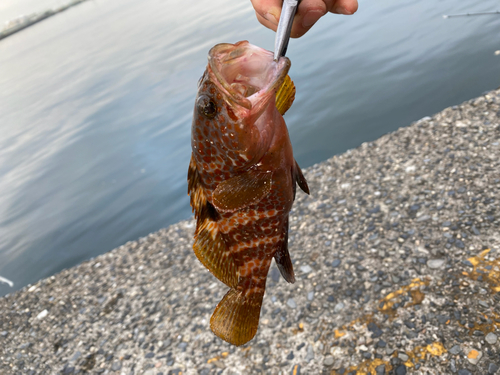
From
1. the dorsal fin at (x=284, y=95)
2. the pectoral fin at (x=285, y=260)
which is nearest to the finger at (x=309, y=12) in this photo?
the dorsal fin at (x=284, y=95)

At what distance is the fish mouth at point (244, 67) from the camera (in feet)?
3.91

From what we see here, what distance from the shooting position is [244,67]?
1.26 metres

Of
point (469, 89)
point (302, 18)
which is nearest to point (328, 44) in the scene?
point (469, 89)

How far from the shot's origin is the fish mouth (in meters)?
1.19

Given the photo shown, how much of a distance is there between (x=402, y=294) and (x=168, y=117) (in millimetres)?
8237

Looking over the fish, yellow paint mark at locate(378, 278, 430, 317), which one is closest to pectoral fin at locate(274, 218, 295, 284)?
the fish

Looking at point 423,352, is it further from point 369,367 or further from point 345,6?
point 345,6

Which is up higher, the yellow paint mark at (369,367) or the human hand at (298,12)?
the human hand at (298,12)

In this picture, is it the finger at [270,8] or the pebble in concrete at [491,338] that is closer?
the finger at [270,8]

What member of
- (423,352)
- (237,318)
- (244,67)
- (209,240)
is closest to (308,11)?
(244,67)

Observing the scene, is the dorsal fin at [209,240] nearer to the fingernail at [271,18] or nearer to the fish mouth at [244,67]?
the fish mouth at [244,67]

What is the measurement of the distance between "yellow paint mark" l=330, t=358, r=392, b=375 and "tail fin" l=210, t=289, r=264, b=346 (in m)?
1.85

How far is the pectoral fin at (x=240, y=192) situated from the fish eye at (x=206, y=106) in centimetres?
25

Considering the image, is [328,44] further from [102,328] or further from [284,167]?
[284,167]
